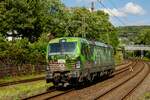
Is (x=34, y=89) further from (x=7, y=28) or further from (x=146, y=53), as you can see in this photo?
(x=146, y=53)

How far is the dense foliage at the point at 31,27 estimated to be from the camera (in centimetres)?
3973

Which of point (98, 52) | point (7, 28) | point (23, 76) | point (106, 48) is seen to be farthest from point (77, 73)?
point (7, 28)

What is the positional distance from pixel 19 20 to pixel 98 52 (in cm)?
2930

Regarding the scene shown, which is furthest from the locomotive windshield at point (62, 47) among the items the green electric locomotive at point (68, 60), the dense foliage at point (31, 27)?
the dense foliage at point (31, 27)

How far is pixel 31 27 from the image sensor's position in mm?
59000

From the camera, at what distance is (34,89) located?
24266mm

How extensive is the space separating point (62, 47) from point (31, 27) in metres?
34.4

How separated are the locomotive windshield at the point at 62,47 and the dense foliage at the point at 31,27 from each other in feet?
36.7

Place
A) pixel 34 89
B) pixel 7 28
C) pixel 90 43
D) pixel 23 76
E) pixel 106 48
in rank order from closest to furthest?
pixel 34 89
pixel 90 43
pixel 106 48
pixel 23 76
pixel 7 28

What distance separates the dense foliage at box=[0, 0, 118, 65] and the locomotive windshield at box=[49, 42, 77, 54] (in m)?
11.2

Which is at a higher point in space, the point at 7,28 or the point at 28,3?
the point at 28,3

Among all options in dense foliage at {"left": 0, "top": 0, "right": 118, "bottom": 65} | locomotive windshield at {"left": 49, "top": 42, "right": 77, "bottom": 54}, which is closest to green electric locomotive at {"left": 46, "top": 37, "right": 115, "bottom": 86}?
locomotive windshield at {"left": 49, "top": 42, "right": 77, "bottom": 54}

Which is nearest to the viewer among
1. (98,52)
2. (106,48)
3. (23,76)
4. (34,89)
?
(34,89)

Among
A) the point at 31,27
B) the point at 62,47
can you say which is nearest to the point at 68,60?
the point at 62,47
